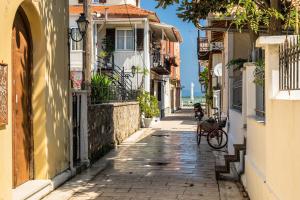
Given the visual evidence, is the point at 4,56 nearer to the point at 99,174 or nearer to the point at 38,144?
the point at 38,144

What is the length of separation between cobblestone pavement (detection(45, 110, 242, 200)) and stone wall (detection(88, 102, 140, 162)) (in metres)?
0.49

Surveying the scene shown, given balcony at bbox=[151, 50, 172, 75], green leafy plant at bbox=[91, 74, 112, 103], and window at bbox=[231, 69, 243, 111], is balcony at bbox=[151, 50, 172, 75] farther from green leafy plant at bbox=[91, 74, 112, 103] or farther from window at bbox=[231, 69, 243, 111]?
window at bbox=[231, 69, 243, 111]

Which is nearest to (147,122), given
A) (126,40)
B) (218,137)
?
(126,40)

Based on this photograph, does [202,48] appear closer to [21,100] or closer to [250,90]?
[250,90]

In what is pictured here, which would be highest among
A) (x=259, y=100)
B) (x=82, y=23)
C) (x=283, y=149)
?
(x=82, y=23)

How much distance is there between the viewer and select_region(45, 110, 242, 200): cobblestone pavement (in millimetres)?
9195

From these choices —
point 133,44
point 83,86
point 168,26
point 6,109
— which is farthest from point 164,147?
point 168,26

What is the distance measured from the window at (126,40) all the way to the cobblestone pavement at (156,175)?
15078 mm

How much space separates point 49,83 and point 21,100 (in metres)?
0.94

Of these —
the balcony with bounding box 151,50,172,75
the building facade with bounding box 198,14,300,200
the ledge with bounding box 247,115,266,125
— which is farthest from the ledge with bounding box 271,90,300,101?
the balcony with bounding box 151,50,172,75

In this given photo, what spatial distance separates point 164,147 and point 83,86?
14.4 ft

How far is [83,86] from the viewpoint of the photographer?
14.6 m

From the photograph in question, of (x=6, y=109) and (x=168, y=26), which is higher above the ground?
(x=168, y=26)

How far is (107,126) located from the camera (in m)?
16.5
